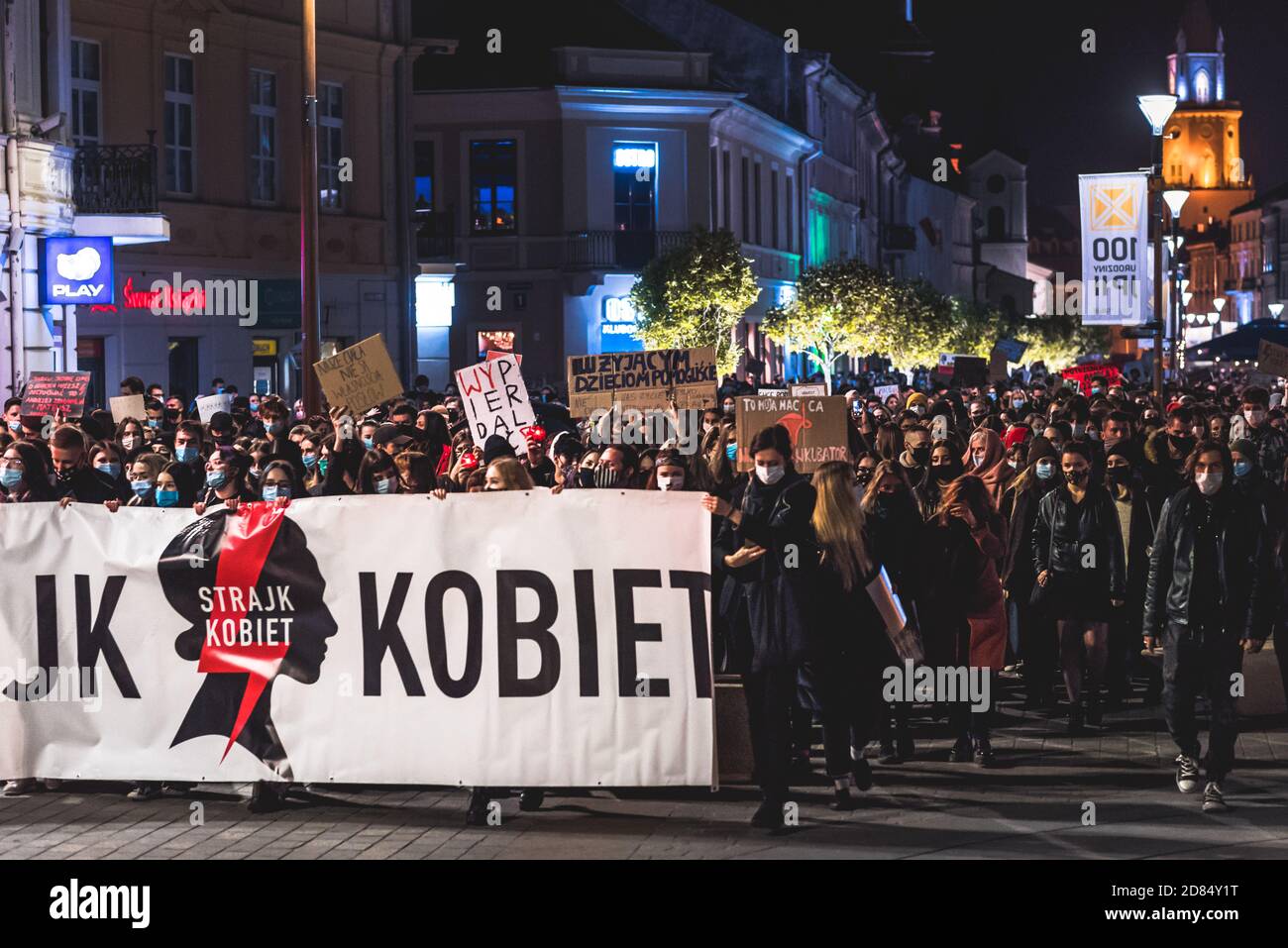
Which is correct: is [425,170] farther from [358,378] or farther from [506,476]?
[506,476]

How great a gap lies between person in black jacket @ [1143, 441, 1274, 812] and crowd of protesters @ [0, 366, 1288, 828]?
1 cm

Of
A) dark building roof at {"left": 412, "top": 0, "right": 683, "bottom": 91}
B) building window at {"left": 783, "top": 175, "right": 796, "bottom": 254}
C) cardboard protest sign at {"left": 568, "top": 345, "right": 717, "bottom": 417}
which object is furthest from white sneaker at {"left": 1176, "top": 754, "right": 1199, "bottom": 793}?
building window at {"left": 783, "top": 175, "right": 796, "bottom": 254}

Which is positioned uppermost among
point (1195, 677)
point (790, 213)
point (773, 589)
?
point (790, 213)

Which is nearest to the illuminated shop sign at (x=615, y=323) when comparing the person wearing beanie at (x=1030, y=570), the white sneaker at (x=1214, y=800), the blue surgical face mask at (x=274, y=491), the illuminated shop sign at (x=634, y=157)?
the illuminated shop sign at (x=634, y=157)

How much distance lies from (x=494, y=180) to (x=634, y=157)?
3.41 metres

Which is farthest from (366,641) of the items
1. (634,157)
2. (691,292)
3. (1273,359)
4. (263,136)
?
(634,157)

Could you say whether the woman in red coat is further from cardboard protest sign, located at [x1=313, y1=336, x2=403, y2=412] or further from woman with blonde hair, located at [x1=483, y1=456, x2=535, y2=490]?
cardboard protest sign, located at [x1=313, y1=336, x2=403, y2=412]

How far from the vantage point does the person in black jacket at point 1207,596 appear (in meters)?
10.8

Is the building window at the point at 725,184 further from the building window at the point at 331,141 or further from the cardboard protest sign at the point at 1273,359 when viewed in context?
the cardboard protest sign at the point at 1273,359

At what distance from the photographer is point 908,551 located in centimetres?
1207

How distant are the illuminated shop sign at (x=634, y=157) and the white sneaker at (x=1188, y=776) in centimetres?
4140

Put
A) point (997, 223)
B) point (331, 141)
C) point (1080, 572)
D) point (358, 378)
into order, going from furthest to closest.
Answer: point (997, 223)
point (331, 141)
point (358, 378)
point (1080, 572)

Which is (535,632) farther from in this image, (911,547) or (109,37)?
(109,37)

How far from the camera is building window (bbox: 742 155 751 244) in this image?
2291 inches
